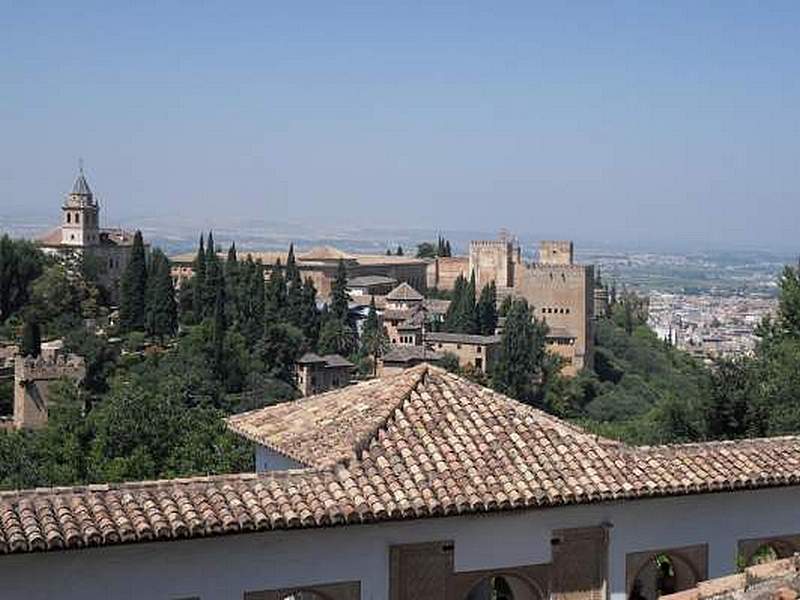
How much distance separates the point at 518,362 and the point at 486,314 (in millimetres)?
8603

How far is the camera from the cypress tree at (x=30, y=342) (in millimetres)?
49188

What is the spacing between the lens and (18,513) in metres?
7.19

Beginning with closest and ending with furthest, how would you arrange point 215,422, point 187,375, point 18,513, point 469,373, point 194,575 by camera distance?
point 18,513
point 194,575
point 215,422
point 187,375
point 469,373

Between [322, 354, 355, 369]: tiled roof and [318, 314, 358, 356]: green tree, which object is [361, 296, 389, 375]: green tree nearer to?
[318, 314, 358, 356]: green tree

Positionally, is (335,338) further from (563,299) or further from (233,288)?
(563,299)

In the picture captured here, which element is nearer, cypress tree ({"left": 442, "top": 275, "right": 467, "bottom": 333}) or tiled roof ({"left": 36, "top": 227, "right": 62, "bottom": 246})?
cypress tree ({"left": 442, "top": 275, "right": 467, "bottom": 333})

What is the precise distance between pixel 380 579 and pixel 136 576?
174 centimetres

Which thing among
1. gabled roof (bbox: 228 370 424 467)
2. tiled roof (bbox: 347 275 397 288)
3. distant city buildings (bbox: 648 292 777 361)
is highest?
gabled roof (bbox: 228 370 424 467)

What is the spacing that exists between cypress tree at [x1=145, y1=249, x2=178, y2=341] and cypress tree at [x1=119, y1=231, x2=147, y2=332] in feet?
1.52

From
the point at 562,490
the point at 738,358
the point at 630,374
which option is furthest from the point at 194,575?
the point at 630,374

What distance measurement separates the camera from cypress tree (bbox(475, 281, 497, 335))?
6469 centimetres

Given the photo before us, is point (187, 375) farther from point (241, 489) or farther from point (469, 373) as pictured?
point (241, 489)

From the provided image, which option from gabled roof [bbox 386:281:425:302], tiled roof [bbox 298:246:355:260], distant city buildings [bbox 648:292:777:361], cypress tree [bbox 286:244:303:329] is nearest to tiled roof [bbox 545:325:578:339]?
gabled roof [bbox 386:281:425:302]

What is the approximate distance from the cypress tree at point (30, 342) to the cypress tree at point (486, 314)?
24590 mm
